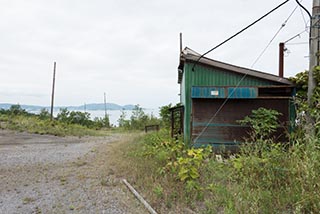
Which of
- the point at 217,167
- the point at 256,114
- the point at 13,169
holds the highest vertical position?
the point at 256,114

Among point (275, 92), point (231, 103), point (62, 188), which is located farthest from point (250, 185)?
point (275, 92)

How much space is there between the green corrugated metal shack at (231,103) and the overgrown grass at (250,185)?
5.96 ft

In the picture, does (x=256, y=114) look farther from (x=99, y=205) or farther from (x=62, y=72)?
(x=62, y=72)

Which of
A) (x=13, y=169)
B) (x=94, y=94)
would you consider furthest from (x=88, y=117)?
(x=13, y=169)

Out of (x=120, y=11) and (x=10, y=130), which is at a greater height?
(x=120, y=11)

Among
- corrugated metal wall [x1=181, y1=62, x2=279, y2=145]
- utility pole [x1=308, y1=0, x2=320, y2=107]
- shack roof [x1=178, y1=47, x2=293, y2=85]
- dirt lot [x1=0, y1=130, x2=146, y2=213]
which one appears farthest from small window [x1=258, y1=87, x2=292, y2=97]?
dirt lot [x1=0, y1=130, x2=146, y2=213]

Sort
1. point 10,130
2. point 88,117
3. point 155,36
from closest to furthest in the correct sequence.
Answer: point 155,36
point 10,130
point 88,117

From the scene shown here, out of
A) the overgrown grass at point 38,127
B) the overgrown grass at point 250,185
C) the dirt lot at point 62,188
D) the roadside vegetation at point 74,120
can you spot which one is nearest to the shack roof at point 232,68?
the overgrown grass at point 250,185

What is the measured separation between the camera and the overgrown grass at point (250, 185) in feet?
7.19

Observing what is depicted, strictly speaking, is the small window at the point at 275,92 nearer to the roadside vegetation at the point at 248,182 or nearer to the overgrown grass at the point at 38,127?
the roadside vegetation at the point at 248,182

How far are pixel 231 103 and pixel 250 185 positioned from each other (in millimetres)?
2999

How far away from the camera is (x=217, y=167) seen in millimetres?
3506

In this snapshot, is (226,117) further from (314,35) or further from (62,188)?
(62,188)

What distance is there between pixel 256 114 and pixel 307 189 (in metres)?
3.22
